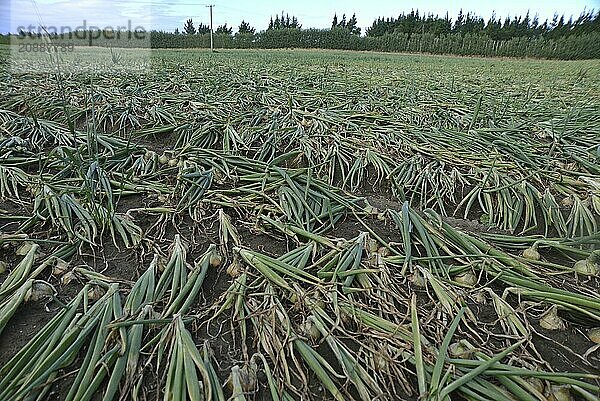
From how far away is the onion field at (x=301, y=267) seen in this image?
1139 millimetres

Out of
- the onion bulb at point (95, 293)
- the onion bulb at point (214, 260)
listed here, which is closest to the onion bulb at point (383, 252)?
the onion bulb at point (214, 260)

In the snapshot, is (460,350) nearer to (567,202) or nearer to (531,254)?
(531,254)

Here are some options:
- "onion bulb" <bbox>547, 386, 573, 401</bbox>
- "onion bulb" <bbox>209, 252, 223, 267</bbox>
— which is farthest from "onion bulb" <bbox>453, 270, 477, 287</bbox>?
"onion bulb" <bbox>209, 252, 223, 267</bbox>

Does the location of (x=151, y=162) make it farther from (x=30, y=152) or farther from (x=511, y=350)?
(x=511, y=350)

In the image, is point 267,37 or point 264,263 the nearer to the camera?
point 264,263

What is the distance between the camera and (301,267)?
62.4 inches

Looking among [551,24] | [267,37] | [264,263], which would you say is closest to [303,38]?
[267,37]

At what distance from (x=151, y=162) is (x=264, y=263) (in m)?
1.42

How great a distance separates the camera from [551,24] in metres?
34.7

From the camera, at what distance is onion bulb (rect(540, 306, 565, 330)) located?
1369mm

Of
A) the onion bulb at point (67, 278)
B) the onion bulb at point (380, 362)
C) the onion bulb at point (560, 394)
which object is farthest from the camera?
the onion bulb at point (67, 278)

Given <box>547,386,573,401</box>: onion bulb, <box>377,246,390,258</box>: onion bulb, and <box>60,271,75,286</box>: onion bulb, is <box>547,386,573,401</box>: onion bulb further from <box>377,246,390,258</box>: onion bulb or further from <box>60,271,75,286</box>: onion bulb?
<box>60,271,75,286</box>: onion bulb

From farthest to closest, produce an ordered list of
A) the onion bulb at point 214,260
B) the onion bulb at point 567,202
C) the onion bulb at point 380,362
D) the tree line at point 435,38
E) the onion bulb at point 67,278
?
the tree line at point 435,38 < the onion bulb at point 567,202 < the onion bulb at point 214,260 < the onion bulb at point 67,278 < the onion bulb at point 380,362

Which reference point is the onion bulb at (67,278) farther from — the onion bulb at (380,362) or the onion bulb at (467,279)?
the onion bulb at (467,279)
